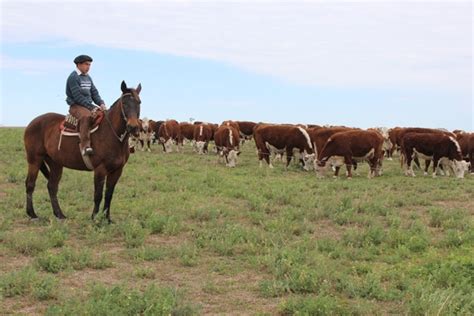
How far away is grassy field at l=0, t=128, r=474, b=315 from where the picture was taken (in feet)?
18.5

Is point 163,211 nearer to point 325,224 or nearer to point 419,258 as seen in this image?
point 325,224

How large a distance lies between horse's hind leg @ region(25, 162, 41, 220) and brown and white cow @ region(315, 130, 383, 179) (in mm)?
11727

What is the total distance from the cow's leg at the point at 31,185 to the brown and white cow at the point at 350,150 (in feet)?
38.4

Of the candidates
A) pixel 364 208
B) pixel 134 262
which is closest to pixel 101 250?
pixel 134 262

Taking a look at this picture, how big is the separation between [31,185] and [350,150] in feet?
42.0

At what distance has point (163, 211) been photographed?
11211 millimetres

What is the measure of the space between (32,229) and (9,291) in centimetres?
352

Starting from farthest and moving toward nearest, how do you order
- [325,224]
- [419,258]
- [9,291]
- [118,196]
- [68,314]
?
[118,196] < [325,224] < [419,258] < [9,291] < [68,314]

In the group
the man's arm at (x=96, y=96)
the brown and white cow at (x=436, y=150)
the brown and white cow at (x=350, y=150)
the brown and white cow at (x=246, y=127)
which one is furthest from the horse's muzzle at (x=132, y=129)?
the brown and white cow at (x=246, y=127)

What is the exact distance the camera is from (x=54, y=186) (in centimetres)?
1026

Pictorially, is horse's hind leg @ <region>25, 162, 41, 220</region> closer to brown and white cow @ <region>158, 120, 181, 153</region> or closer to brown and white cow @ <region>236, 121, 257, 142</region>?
brown and white cow @ <region>158, 120, 181, 153</region>

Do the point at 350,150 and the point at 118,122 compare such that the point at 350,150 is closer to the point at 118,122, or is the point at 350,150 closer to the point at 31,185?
the point at 118,122

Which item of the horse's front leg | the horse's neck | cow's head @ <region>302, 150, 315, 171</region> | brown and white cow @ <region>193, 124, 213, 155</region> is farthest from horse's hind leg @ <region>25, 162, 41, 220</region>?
brown and white cow @ <region>193, 124, 213, 155</region>

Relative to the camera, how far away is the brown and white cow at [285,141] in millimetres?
22297
